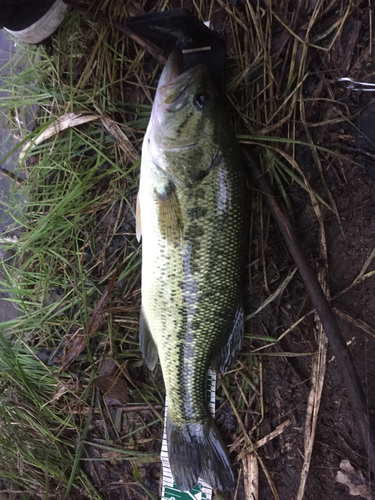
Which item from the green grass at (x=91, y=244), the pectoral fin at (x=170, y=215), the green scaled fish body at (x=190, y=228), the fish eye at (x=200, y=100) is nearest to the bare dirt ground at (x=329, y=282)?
the green grass at (x=91, y=244)

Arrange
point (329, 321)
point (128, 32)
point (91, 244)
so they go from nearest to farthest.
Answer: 1. point (329, 321)
2. point (128, 32)
3. point (91, 244)

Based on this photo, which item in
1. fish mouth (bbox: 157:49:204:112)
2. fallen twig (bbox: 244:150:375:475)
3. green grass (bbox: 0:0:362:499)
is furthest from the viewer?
green grass (bbox: 0:0:362:499)

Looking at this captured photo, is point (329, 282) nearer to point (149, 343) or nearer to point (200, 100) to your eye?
point (149, 343)

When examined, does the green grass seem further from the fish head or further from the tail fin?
the fish head

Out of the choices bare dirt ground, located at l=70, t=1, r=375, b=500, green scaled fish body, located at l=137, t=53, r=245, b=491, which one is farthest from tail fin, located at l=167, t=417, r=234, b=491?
bare dirt ground, located at l=70, t=1, r=375, b=500

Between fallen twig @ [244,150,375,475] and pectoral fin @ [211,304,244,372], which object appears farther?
pectoral fin @ [211,304,244,372]

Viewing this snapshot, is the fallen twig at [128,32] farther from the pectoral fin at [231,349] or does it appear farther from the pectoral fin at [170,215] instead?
the pectoral fin at [231,349]

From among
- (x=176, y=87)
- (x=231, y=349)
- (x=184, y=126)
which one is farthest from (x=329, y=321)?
(x=176, y=87)
